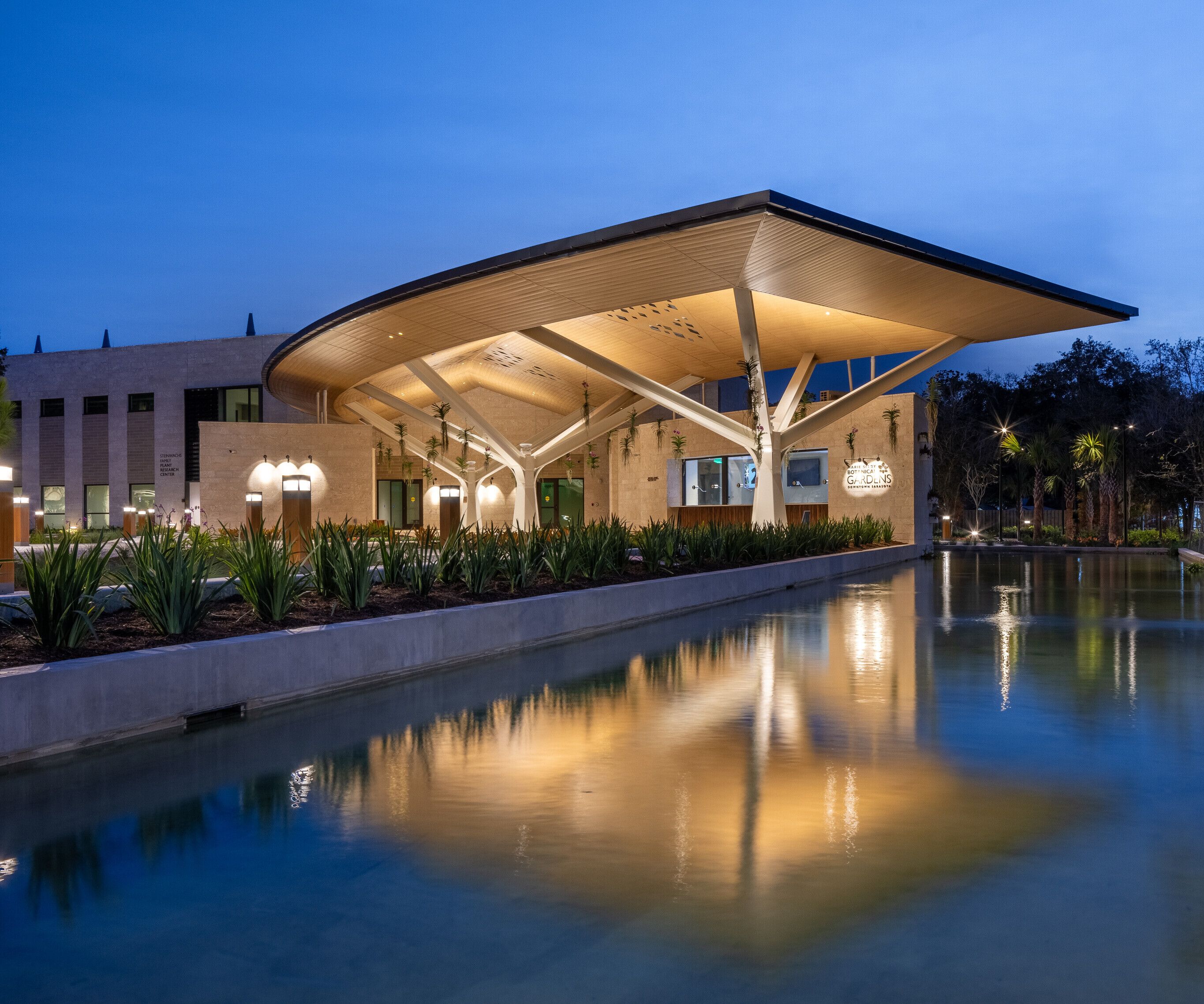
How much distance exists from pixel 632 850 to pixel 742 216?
43.7ft

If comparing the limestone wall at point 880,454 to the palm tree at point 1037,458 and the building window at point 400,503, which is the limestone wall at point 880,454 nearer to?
the building window at point 400,503

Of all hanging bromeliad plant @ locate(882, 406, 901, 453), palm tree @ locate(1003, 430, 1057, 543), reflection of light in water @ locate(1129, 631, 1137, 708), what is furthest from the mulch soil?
palm tree @ locate(1003, 430, 1057, 543)

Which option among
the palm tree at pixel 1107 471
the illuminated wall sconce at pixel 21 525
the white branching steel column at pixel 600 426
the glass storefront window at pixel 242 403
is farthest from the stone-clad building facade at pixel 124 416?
the palm tree at pixel 1107 471

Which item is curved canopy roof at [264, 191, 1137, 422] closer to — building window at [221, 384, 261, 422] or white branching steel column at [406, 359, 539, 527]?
white branching steel column at [406, 359, 539, 527]

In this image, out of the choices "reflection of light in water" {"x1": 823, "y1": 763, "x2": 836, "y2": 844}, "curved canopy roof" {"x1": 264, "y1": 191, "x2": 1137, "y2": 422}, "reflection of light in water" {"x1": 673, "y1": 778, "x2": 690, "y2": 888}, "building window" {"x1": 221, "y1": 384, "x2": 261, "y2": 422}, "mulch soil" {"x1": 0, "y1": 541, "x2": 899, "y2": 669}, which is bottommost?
"reflection of light in water" {"x1": 823, "y1": 763, "x2": 836, "y2": 844}

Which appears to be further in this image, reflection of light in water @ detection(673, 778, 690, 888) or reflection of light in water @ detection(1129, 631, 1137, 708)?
reflection of light in water @ detection(1129, 631, 1137, 708)

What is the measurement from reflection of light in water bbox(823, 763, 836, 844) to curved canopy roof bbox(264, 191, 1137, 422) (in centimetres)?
1175

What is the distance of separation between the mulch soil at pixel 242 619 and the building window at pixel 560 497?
32000mm

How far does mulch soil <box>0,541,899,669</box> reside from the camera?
21.3 ft

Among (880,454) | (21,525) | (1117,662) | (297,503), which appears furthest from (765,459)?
(21,525)

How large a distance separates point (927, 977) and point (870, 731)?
3.45 metres

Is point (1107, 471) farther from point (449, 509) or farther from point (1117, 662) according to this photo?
point (1117, 662)

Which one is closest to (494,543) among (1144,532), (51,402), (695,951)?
(695,951)

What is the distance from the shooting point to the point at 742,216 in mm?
15695
